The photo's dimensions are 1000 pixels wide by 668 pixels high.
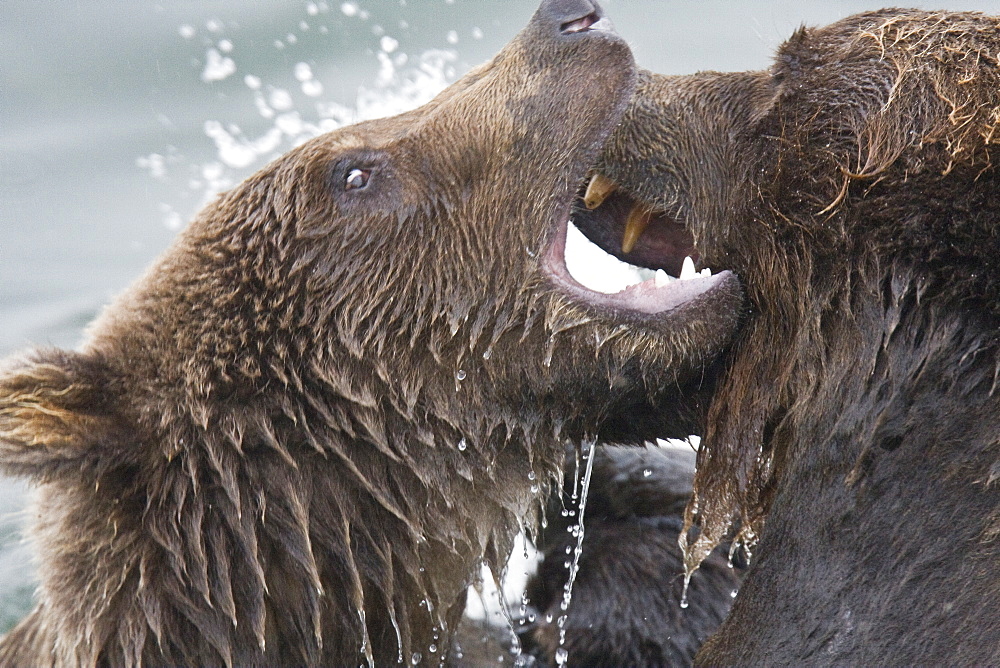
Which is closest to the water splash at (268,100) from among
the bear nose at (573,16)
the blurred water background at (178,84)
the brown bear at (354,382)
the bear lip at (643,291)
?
the blurred water background at (178,84)

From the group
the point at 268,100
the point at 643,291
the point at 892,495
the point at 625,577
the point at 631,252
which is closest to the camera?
the point at 892,495

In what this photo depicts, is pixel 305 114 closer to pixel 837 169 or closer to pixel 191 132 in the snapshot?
pixel 191 132

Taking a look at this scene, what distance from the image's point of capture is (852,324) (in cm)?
312

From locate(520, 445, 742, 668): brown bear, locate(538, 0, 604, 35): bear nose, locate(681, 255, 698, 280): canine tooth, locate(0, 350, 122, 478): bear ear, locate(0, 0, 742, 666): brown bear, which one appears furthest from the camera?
locate(520, 445, 742, 668): brown bear

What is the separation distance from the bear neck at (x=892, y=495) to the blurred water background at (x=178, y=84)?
4841 millimetres

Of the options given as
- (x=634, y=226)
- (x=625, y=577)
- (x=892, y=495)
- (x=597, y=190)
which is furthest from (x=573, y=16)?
(x=625, y=577)

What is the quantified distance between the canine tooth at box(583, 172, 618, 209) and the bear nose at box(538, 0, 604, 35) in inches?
16.7

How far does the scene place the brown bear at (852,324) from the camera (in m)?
2.94

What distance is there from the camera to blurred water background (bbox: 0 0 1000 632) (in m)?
7.66

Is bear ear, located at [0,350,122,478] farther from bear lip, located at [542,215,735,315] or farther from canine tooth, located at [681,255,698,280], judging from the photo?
canine tooth, located at [681,255,698,280]

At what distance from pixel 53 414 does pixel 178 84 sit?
5.30 meters

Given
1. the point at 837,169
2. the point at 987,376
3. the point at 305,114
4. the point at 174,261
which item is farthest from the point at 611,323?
the point at 305,114

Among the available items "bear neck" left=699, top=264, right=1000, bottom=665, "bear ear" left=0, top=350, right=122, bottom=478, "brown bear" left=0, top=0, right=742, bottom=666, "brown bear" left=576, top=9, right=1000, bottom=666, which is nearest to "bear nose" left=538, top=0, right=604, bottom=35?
"brown bear" left=0, top=0, right=742, bottom=666

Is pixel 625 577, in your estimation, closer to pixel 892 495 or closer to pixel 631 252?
pixel 631 252
